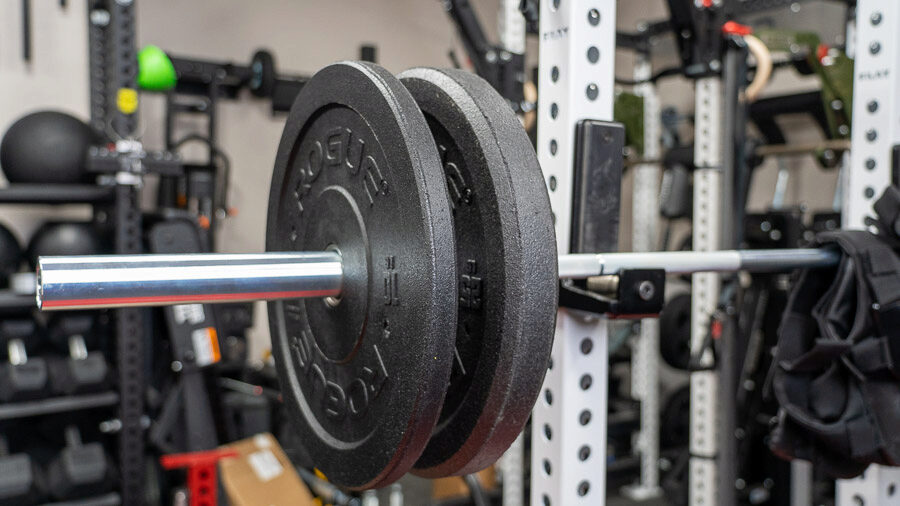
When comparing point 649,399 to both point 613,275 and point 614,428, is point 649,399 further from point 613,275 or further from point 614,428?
point 613,275

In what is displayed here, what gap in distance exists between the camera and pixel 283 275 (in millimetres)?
740

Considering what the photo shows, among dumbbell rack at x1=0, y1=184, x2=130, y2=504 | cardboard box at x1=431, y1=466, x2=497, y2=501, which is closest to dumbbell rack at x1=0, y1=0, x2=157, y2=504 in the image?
dumbbell rack at x1=0, y1=184, x2=130, y2=504

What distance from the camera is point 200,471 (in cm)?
269

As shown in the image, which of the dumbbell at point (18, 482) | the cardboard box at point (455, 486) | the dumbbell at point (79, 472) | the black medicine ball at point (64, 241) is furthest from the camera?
the cardboard box at point (455, 486)

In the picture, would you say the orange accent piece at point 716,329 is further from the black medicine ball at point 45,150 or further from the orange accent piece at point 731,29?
the black medicine ball at point 45,150

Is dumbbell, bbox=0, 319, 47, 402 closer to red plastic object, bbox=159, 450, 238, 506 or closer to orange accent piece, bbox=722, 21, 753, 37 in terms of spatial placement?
red plastic object, bbox=159, 450, 238, 506

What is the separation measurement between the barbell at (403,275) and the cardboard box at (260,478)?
217cm

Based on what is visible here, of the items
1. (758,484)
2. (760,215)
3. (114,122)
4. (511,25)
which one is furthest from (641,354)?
(114,122)

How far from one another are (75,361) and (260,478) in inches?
33.4

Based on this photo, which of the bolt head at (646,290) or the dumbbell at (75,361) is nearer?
the bolt head at (646,290)

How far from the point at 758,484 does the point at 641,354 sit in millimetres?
866

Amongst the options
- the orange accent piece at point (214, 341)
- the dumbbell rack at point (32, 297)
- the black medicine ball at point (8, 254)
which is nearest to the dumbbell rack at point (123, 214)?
the dumbbell rack at point (32, 297)

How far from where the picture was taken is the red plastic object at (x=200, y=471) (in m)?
2.65

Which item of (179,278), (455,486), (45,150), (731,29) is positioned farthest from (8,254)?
(731,29)
